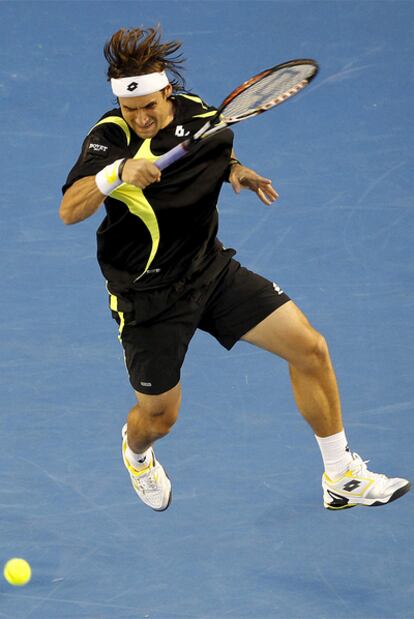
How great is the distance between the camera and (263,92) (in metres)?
6.78

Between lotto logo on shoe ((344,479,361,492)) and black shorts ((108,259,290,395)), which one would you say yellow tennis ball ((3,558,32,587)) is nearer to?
black shorts ((108,259,290,395))

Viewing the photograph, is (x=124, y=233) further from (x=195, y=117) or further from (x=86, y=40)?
(x=86, y=40)

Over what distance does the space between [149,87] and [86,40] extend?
552 cm

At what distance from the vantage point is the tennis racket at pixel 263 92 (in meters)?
6.38

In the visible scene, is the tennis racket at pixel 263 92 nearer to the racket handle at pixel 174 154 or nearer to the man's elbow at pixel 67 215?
the racket handle at pixel 174 154

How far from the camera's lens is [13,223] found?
10203mm

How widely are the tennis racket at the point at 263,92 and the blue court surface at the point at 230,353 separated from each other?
243 centimetres

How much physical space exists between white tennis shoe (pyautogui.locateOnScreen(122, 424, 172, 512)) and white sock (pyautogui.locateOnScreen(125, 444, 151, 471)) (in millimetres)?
19

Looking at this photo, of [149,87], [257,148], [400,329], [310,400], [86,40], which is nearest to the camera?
[149,87]

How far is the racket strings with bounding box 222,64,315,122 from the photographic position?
6.61 m

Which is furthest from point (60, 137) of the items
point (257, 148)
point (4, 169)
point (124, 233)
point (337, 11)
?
point (124, 233)

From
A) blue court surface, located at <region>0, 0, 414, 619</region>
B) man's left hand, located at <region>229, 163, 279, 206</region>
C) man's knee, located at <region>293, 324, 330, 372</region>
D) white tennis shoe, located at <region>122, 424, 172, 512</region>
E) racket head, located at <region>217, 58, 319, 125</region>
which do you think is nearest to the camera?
racket head, located at <region>217, 58, 319, 125</region>

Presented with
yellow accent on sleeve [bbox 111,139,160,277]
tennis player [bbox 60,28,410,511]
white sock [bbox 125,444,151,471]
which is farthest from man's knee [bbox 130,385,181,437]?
yellow accent on sleeve [bbox 111,139,160,277]

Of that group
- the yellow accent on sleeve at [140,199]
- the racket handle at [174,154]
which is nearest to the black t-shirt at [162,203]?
the yellow accent on sleeve at [140,199]
